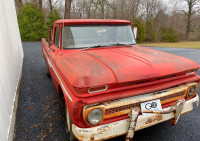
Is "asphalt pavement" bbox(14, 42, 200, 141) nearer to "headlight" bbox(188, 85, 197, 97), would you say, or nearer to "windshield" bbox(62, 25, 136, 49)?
"headlight" bbox(188, 85, 197, 97)

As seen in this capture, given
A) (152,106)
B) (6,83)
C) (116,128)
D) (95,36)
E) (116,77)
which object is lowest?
(116,128)

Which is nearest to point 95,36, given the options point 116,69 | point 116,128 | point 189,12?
point 116,69

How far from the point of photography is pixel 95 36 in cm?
288

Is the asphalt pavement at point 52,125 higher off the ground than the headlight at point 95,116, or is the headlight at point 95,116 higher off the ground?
the headlight at point 95,116

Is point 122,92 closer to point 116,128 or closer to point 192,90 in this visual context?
point 116,128

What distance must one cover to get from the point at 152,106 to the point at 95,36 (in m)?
1.69

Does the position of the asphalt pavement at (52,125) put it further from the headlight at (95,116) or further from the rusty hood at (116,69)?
the rusty hood at (116,69)

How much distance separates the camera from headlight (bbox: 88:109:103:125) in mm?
1595

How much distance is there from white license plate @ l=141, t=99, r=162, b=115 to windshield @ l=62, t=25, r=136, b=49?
1.47m

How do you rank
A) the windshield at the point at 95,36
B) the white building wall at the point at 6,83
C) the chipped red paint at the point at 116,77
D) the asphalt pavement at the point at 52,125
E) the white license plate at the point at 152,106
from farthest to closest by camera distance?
the windshield at the point at 95,36 → the asphalt pavement at the point at 52,125 → the white building wall at the point at 6,83 → the white license plate at the point at 152,106 → the chipped red paint at the point at 116,77

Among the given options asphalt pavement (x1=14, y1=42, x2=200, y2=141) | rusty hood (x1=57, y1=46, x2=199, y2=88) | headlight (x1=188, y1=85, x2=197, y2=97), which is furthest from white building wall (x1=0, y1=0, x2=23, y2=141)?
headlight (x1=188, y1=85, x2=197, y2=97)

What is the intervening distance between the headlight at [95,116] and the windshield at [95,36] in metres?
1.48

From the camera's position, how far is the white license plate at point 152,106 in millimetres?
1821

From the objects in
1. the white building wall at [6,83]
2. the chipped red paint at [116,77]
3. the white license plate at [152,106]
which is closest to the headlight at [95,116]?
the chipped red paint at [116,77]
